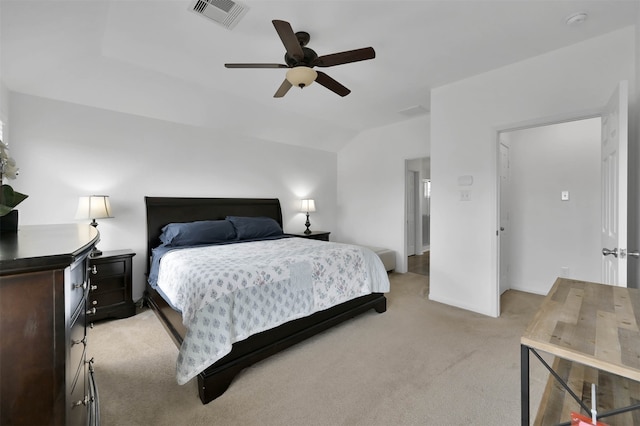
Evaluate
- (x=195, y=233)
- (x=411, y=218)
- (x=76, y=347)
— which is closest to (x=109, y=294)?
(x=195, y=233)

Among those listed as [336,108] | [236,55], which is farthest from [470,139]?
[236,55]

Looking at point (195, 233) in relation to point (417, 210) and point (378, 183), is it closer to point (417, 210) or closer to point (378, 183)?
point (378, 183)

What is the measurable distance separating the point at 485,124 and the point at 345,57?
6.14 feet

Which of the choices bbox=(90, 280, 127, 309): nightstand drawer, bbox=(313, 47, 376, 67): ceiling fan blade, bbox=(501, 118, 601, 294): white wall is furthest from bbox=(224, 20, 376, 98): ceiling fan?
bbox=(501, 118, 601, 294): white wall

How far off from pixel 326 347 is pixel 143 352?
4.98 ft

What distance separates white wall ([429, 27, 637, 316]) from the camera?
2.42 m

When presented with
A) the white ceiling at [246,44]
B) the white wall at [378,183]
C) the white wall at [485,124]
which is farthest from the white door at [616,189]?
the white wall at [378,183]

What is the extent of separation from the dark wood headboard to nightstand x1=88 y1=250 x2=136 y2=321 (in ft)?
1.40

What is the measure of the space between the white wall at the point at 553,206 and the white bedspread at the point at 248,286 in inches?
89.0

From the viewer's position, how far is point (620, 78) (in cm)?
233

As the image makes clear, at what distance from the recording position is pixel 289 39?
6.24 feet

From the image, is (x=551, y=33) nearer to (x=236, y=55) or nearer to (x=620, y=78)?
(x=620, y=78)

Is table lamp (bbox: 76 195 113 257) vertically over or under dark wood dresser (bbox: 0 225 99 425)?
over

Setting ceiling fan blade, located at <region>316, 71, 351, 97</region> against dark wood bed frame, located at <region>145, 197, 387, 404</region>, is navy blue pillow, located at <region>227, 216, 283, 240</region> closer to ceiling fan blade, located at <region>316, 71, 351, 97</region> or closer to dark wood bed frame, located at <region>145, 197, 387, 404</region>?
dark wood bed frame, located at <region>145, 197, 387, 404</region>
